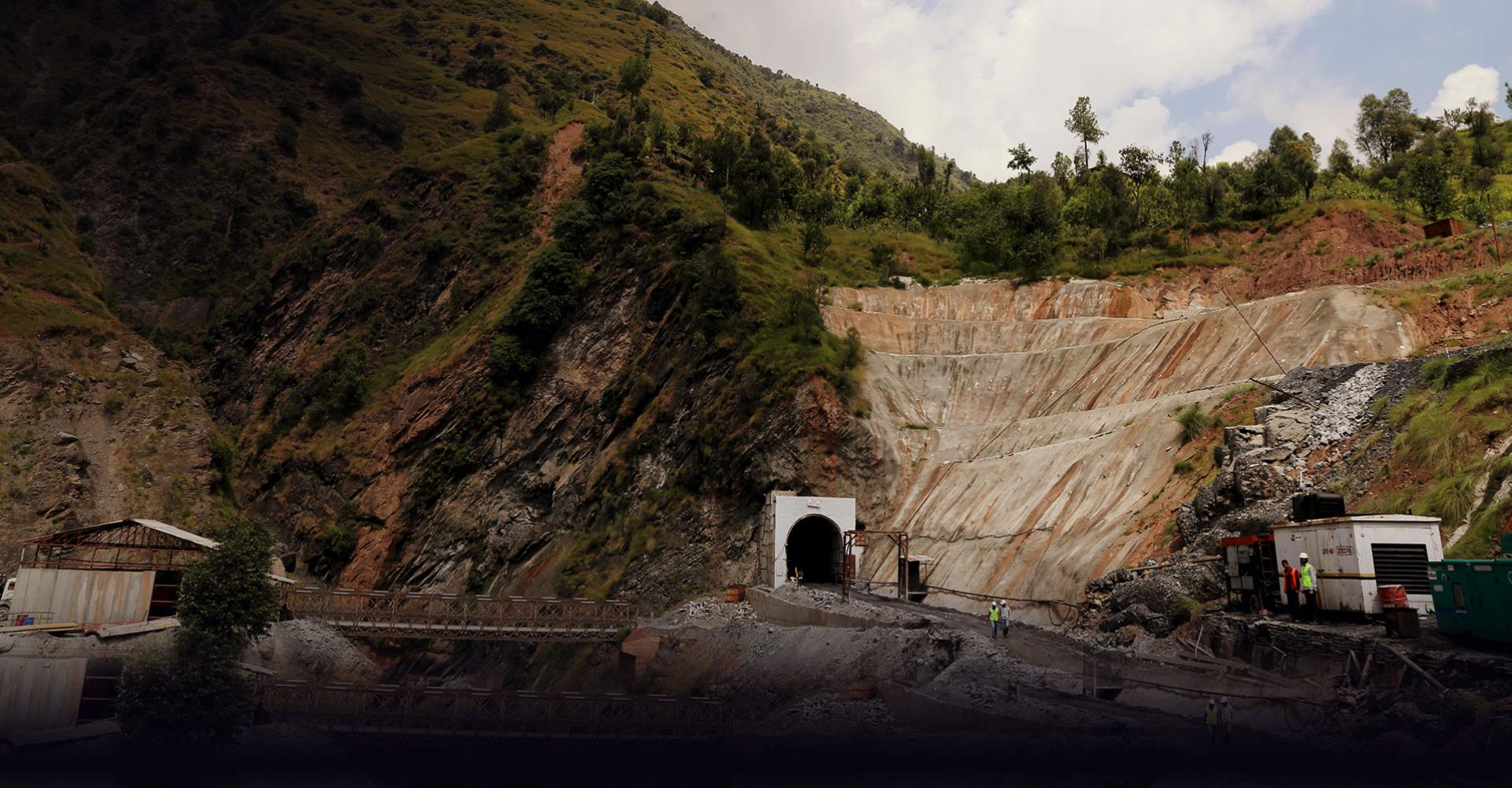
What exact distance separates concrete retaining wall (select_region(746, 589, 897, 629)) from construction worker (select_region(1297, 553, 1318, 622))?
11.2 m

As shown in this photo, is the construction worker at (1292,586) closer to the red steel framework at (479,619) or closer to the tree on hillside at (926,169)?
the red steel framework at (479,619)

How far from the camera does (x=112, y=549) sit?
4350 cm

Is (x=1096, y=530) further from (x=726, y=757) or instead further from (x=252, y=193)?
(x=252, y=193)

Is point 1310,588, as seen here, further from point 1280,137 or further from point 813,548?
point 1280,137

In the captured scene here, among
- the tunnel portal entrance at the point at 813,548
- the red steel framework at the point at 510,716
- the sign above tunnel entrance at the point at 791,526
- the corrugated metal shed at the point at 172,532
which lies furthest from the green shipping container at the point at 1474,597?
the corrugated metal shed at the point at 172,532

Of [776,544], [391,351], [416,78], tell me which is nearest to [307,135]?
[416,78]

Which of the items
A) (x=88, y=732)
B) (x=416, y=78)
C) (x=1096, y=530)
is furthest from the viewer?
(x=416, y=78)

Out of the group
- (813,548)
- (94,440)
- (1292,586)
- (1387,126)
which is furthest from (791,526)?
(1387,126)

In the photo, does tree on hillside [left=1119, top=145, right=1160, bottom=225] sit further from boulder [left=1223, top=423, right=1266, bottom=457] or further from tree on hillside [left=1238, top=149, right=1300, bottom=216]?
boulder [left=1223, top=423, right=1266, bottom=457]

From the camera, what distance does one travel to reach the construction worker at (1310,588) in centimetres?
2102

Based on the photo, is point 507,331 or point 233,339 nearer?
point 507,331

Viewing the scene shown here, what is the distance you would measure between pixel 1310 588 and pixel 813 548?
28.0 meters

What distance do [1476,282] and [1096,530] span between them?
2004 centimetres

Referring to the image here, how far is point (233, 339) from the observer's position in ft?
245
